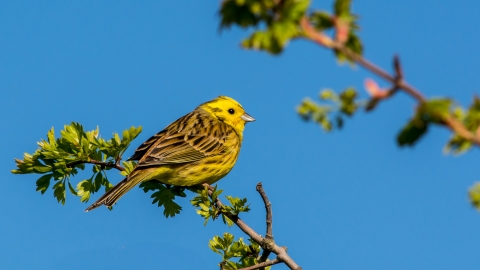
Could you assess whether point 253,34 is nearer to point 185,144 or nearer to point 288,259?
point 288,259

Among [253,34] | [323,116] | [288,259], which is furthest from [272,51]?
[288,259]

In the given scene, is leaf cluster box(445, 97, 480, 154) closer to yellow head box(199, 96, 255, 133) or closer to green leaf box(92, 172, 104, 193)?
green leaf box(92, 172, 104, 193)

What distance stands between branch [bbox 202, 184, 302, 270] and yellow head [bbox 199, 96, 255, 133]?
142 inches

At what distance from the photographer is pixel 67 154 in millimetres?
5094

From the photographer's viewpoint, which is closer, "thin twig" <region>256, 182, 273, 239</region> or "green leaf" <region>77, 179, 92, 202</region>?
"thin twig" <region>256, 182, 273, 239</region>

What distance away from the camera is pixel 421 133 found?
4.21ft

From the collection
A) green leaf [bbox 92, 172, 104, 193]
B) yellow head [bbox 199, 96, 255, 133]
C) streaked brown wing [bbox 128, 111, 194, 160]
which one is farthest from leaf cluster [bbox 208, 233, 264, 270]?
yellow head [bbox 199, 96, 255, 133]

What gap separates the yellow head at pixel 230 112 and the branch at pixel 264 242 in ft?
11.8

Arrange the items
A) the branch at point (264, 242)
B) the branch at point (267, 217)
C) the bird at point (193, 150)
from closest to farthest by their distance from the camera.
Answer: the branch at point (264, 242) → the branch at point (267, 217) → the bird at point (193, 150)

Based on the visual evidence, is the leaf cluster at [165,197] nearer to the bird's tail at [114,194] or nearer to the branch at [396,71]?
the bird's tail at [114,194]

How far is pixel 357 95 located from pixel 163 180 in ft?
18.4

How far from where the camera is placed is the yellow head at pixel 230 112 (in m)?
8.62

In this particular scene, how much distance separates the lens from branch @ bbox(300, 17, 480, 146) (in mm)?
1182

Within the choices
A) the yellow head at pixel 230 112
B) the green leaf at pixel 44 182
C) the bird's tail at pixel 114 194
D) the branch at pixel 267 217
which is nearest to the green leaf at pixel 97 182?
the bird's tail at pixel 114 194
